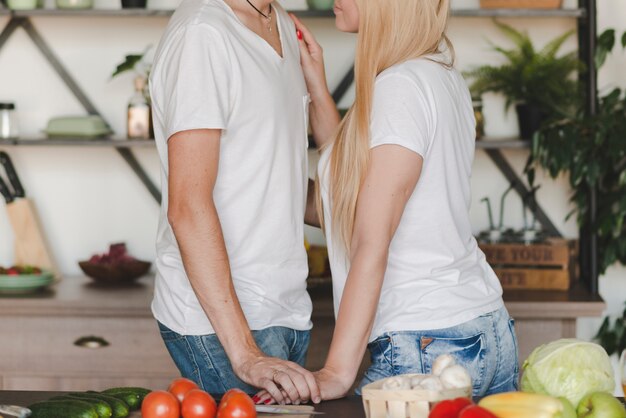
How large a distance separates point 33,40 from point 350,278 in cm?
250

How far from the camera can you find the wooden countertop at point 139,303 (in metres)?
3.24

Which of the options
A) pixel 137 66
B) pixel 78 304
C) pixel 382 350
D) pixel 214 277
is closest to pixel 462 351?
pixel 382 350

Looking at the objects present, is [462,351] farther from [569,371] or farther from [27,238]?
[27,238]

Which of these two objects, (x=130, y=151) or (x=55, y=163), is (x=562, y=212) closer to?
(x=130, y=151)

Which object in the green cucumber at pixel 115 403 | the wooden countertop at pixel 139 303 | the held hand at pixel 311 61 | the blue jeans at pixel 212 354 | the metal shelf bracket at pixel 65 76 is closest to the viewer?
the green cucumber at pixel 115 403

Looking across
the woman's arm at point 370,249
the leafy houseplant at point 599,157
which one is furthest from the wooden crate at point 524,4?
the woman's arm at point 370,249

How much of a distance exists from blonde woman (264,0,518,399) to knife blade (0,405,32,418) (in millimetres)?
527

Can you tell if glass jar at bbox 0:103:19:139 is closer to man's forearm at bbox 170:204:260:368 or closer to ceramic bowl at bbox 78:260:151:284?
ceramic bowl at bbox 78:260:151:284

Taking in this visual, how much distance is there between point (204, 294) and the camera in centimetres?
193

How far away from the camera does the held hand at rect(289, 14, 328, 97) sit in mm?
2348

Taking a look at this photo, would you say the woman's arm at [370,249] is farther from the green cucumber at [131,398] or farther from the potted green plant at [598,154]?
the potted green plant at [598,154]

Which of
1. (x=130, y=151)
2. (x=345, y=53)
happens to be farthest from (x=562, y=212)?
(x=130, y=151)

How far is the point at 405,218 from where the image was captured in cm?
189

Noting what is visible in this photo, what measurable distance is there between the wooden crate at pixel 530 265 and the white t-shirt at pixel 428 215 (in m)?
1.52
